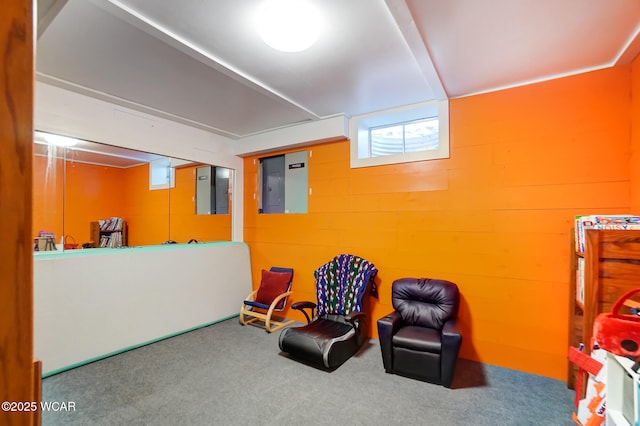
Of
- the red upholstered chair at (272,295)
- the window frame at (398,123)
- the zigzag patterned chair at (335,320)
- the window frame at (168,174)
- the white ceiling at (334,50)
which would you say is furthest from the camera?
the window frame at (168,174)

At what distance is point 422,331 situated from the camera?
265cm

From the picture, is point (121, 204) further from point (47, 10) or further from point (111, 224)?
point (47, 10)

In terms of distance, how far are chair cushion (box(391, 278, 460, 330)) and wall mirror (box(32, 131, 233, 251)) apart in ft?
9.58

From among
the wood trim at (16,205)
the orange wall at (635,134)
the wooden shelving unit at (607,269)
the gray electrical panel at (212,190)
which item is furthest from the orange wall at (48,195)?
the orange wall at (635,134)

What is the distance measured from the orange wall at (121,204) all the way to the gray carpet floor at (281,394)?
1.51 meters

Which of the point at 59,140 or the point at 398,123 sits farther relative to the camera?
the point at 398,123

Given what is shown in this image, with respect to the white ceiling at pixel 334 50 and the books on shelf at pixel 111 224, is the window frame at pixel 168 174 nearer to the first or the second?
the books on shelf at pixel 111 224

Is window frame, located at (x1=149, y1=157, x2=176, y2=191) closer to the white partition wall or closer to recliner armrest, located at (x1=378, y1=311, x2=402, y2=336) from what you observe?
the white partition wall

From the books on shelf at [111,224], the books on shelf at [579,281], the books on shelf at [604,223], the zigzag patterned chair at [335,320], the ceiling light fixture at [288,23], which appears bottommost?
the zigzag patterned chair at [335,320]

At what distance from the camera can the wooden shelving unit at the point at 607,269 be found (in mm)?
1689

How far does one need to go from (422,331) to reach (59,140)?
4.14 meters

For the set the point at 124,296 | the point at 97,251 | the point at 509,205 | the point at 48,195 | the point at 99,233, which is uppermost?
the point at 48,195

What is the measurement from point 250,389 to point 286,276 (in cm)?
175

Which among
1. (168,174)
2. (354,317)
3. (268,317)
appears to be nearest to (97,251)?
(168,174)
